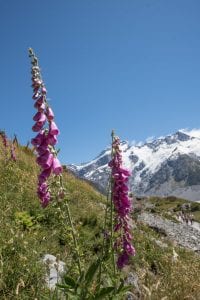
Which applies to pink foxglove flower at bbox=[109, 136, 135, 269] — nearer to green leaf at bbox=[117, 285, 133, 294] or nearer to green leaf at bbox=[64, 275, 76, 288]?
green leaf at bbox=[117, 285, 133, 294]

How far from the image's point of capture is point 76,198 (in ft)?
55.3

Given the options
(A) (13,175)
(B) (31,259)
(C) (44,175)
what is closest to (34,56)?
(C) (44,175)

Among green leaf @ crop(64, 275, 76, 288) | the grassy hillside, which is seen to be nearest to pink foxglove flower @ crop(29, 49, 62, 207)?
the grassy hillside

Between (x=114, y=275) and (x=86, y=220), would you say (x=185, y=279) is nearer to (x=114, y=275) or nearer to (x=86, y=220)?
(x=114, y=275)

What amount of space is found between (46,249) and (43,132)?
4778 millimetres

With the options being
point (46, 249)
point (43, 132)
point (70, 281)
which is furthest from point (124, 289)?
point (46, 249)

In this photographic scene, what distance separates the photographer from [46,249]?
856 cm

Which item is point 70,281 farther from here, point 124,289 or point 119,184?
point 119,184

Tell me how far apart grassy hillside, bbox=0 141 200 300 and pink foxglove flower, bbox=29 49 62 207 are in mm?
472

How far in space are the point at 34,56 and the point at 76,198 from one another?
42.0 feet

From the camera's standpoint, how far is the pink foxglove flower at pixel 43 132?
4.27 m

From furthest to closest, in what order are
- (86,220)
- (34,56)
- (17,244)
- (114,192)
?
(86,220)
(17,244)
(114,192)
(34,56)

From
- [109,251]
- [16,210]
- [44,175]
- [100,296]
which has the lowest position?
[100,296]

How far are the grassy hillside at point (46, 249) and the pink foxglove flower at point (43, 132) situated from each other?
0.47m
